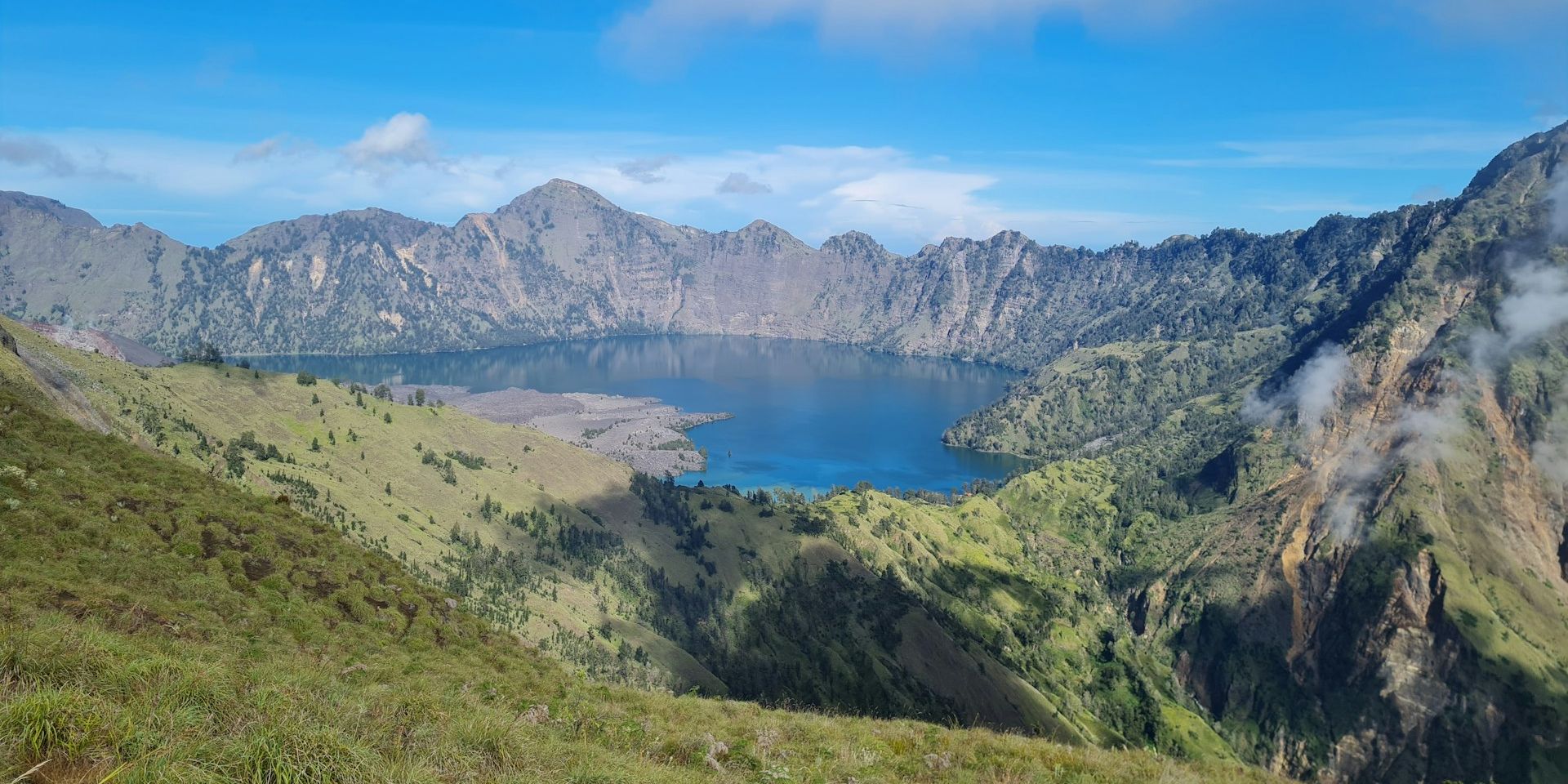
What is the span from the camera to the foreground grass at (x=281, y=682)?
13.8 metres

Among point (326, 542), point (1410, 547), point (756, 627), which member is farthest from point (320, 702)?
point (1410, 547)

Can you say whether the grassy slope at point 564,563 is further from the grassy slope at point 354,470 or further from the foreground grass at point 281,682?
the foreground grass at point 281,682

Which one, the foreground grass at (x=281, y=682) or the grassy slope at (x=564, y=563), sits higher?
the foreground grass at (x=281, y=682)

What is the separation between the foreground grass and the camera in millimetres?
13758

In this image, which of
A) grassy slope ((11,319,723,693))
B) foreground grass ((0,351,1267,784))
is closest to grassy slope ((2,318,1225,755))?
grassy slope ((11,319,723,693))

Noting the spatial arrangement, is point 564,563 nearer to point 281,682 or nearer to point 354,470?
point 354,470

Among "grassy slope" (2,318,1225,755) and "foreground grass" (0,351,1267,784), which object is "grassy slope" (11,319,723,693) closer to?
"grassy slope" (2,318,1225,755)

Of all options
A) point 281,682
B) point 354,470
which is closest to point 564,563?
point 354,470

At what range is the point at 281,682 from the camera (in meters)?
19.7

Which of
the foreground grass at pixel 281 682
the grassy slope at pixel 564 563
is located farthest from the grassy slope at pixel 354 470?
the foreground grass at pixel 281 682

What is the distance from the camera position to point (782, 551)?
19588cm

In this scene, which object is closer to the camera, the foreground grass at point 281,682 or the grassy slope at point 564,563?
the foreground grass at point 281,682

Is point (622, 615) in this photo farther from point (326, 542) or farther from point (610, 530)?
point (326, 542)

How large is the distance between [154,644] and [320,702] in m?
10.6
